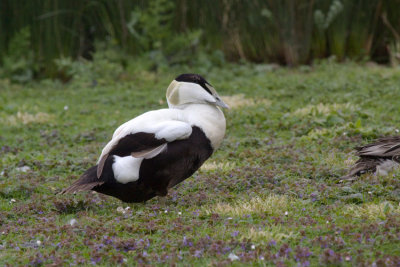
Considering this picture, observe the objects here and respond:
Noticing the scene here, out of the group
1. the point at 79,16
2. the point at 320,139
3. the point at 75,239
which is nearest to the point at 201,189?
the point at 75,239

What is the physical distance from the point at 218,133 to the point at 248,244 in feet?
4.50

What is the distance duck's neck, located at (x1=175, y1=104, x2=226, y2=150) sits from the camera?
513 centimetres

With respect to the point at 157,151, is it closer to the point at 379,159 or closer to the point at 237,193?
the point at 237,193

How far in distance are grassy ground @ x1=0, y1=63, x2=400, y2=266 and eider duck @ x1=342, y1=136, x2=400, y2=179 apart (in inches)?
7.7

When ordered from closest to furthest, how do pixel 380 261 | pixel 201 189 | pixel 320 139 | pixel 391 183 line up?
1. pixel 380 261
2. pixel 391 183
3. pixel 201 189
4. pixel 320 139

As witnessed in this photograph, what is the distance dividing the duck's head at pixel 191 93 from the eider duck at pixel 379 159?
1.32m

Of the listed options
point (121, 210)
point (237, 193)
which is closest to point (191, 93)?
point (237, 193)

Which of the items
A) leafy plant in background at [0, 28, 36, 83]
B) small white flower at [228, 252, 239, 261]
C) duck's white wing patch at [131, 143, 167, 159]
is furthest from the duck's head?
leafy plant in background at [0, 28, 36, 83]

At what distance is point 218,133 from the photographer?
17.1 ft

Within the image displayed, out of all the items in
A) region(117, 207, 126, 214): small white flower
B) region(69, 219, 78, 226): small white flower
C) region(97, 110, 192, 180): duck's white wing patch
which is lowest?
region(117, 207, 126, 214): small white flower

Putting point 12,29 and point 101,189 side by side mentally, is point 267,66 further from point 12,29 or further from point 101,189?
point 101,189

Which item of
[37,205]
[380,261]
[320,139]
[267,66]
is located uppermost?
[380,261]

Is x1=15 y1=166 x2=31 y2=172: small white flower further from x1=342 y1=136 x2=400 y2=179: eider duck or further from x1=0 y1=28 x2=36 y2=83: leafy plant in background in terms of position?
x1=0 y1=28 x2=36 y2=83: leafy plant in background

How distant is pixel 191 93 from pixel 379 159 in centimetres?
178
